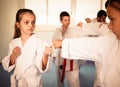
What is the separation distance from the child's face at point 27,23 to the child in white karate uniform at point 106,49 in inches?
22.5

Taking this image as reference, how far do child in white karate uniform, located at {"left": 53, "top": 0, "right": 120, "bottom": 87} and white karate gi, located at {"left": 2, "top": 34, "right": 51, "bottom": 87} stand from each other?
15.4 inches

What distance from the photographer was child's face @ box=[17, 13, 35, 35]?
2086mm

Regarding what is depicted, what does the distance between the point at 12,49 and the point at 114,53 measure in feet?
3.42

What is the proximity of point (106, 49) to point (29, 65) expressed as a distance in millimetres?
764

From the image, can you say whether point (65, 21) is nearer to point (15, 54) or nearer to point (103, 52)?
point (15, 54)

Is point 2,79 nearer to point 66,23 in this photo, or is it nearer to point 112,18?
point 66,23

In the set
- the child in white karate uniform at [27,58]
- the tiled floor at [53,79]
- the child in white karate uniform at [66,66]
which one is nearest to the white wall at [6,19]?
the tiled floor at [53,79]

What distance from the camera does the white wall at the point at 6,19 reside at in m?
6.34

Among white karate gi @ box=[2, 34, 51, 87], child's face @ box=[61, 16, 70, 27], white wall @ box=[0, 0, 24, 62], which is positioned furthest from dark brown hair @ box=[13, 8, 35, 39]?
white wall @ box=[0, 0, 24, 62]

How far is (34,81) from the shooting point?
6.39 feet

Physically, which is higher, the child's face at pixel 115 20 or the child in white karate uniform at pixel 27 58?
the child's face at pixel 115 20

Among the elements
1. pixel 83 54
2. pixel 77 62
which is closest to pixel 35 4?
pixel 77 62

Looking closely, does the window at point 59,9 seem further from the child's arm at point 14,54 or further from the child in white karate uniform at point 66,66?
the child's arm at point 14,54

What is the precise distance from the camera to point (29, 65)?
6.52ft
